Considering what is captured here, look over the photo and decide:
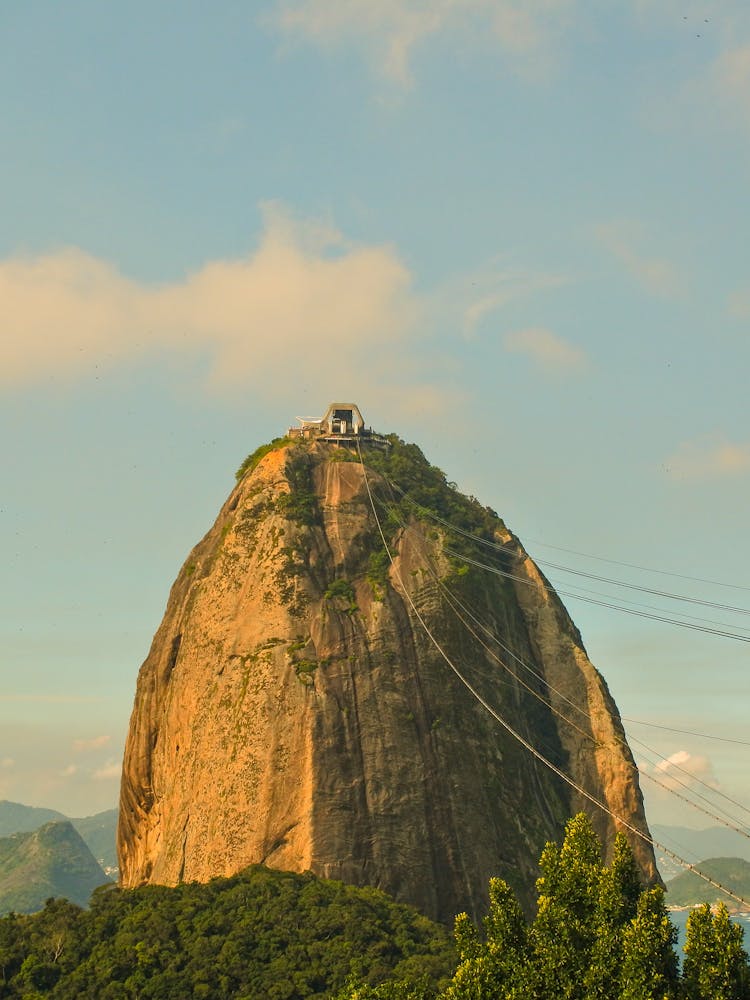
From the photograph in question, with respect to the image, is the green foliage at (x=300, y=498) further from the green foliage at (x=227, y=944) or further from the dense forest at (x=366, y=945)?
the green foliage at (x=227, y=944)

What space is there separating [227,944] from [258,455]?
3197 centimetres

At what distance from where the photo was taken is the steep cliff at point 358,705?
56.6 metres

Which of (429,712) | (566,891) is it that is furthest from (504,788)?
(566,891)

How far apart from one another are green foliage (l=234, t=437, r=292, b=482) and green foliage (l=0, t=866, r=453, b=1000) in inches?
1041

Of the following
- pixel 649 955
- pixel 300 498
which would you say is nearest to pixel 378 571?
pixel 300 498

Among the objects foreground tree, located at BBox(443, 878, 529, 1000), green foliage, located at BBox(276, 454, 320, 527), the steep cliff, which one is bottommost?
foreground tree, located at BBox(443, 878, 529, 1000)

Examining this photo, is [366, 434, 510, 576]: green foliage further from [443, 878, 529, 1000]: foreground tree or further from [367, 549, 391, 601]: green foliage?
[443, 878, 529, 1000]: foreground tree

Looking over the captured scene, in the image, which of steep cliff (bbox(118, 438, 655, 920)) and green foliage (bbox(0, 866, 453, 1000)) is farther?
steep cliff (bbox(118, 438, 655, 920))

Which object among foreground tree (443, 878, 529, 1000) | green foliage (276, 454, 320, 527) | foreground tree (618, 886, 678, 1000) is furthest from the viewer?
green foliage (276, 454, 320, 527)

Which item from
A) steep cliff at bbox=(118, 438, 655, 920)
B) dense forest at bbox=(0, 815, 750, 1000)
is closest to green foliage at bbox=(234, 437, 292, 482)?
steep cliff at bbox=(118, 438, 655, 920)

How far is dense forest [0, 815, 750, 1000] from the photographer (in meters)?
31.0

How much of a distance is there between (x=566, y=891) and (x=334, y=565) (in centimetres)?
3404

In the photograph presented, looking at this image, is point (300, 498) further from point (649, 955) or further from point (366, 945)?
point (649, 955)

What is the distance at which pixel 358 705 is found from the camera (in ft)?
197
